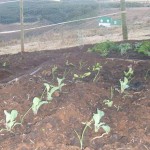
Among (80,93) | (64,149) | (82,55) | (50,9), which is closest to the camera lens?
(64,149)

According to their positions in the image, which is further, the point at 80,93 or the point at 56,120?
the point at 80,93

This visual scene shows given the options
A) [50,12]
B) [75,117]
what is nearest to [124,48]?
[75,117]

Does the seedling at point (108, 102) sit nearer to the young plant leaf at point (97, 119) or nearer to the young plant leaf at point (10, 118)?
the young plant leaf at point (97, 119)

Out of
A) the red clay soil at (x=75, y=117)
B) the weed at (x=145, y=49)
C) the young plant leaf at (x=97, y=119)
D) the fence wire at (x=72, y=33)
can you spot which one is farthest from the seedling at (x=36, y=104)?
the fence wire at (x=72, y=33)

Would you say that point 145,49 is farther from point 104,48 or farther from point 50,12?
point 50,12

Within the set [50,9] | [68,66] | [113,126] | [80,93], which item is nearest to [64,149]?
[113,126]

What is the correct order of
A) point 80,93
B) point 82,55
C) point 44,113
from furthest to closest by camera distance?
point 82,55
point 80,93
point 44,113

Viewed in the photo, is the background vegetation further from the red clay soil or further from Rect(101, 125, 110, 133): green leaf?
Rect(101, 125, 110, 133): green leaf

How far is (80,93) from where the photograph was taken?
416 centimetres

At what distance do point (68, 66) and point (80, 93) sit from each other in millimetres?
2582

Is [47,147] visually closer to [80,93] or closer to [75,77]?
[80,93]

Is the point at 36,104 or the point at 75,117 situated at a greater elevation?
the point at 36,104

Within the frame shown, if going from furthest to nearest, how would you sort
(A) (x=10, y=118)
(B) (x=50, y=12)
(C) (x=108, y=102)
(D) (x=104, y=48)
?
(B) (x=50, y=12) → (D) (x=104, y=48) → (C) (x=108, y=102) → (A) (x=10, y=118)

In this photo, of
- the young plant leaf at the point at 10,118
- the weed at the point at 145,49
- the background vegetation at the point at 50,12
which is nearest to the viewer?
the young plant leaf at the point at 10,118
